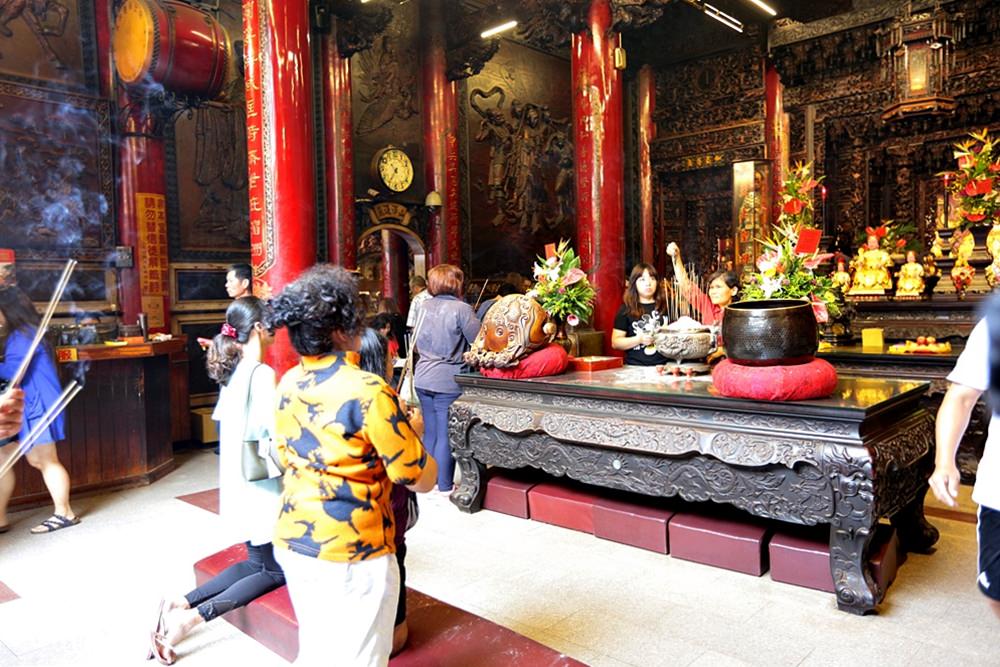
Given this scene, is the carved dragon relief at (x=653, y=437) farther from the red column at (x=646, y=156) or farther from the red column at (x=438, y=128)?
the red column at (x=646, y=156)

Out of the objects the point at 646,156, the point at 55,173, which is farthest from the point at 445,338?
the point at 646,156

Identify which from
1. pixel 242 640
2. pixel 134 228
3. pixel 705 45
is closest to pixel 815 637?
pixel 242 640

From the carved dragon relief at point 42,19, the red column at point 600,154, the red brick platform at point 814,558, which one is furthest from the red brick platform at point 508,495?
the carved dragon relief at point 42,19

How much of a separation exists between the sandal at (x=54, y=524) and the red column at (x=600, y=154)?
5.01 meters

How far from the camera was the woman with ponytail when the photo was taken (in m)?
2.49

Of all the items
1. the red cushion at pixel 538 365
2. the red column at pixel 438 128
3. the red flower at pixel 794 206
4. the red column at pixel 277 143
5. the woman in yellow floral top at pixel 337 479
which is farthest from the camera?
the red column at pixel 438 128

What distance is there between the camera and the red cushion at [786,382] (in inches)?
117

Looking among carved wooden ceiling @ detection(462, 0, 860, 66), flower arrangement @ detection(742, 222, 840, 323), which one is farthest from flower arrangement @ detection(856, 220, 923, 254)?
Answer: flower arrangement @ detection(742, 222, 840, 323)

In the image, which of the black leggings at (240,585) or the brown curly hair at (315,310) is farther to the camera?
the black leggings at (240,585)

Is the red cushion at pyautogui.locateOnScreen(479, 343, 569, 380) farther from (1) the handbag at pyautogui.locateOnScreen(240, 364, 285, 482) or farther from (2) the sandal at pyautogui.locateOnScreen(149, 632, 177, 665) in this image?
(2) the sandal at pyautogui.locateOnScreen(149, 632, 177, 665)

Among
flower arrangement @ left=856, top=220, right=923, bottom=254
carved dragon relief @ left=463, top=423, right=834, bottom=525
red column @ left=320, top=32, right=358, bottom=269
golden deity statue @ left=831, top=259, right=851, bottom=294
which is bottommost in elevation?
carved dragon relief @ left=463, top=423, right=834, bottom=525

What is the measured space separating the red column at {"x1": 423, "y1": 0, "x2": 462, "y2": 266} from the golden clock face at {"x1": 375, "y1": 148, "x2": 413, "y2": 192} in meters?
0.34

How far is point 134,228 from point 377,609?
21.8ft

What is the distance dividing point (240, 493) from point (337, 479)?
105 cm
